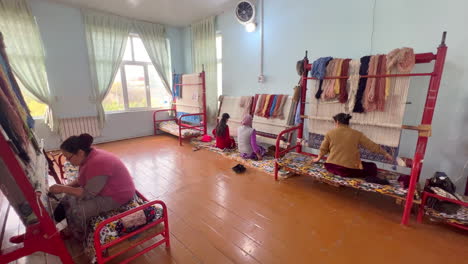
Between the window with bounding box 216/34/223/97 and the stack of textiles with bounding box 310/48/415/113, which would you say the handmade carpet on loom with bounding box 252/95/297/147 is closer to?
the stack of textiles with bounding box 310/48/415/113

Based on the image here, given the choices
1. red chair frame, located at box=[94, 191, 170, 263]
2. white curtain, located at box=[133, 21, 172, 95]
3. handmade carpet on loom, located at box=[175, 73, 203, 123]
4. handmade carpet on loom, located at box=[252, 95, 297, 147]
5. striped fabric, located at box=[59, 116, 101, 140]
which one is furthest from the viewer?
white curtain, located at box=[133, 21, 172, 95]

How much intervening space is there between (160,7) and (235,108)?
2497mm

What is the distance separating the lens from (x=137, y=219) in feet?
5.05

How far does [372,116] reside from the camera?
2.43 meters

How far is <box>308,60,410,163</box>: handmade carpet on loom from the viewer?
2.26m

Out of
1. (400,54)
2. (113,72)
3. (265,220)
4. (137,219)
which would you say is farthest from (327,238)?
(113,72)

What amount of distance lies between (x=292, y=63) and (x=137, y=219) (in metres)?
3.20

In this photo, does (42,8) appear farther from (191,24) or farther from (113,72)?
(191,24)

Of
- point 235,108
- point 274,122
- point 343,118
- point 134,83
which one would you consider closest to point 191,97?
point 235,108

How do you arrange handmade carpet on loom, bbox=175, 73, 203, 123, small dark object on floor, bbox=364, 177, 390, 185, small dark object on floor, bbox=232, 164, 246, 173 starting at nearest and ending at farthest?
small dark object on floor, bbox=364, 177, 390, 185 < small dark object on floor, bbox=232, 164, 246, 173 < handmade carpet on loom, bbox=175, 73, 203, 123

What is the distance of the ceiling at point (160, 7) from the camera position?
3996 mm

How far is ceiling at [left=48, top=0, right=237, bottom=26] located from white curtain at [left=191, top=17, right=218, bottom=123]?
0.79 ft

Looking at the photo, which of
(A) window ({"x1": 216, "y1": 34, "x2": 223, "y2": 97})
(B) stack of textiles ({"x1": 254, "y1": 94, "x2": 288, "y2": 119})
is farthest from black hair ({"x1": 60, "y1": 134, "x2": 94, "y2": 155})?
(A) window ({"x1": 216, "y1": 34, "x2": 223, "y2": 97})

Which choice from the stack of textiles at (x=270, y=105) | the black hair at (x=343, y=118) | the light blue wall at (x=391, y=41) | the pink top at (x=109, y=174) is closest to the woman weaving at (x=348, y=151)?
the black hair at (x=343, y=118)
